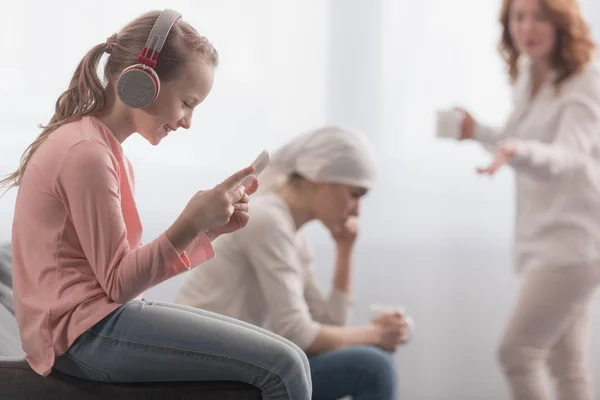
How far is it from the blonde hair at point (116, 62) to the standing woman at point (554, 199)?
3.84 feet

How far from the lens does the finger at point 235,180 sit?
129 cm

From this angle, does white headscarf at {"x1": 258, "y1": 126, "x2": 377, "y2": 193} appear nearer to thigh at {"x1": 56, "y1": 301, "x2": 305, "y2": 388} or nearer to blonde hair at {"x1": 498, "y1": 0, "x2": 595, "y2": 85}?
blonde hair at {"x1": 498, "y1": 0, "x2": 595, "y2": 85}

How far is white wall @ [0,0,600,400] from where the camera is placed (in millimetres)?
2904

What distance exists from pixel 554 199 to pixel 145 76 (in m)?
1.52

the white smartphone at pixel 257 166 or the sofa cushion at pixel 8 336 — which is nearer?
the white smartphone at pixel 257 166

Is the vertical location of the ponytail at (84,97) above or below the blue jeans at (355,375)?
above

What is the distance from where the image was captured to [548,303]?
8.05 ft

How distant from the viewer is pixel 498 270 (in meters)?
3.43

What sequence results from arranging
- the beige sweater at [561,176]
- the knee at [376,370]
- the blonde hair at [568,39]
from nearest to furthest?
1. the knee at [376,370]
2. the beige sweater at [561,176]
3. the blonde hair at [568,39]

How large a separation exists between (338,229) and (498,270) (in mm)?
1207

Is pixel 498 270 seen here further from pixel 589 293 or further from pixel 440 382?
pixel 589 293

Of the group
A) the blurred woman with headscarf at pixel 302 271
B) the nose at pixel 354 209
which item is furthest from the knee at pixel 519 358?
the nose at pixel 354 209

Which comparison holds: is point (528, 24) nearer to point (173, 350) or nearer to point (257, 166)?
point (257, 166)

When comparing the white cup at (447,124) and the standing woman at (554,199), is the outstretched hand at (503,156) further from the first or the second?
the white cup at (447,124)
